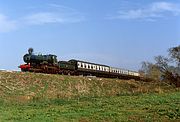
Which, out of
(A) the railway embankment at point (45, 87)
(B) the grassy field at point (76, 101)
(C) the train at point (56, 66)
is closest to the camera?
(B) the grassy field at point (76, 101)

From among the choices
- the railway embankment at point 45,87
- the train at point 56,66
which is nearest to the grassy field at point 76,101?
the railway embankment at point 45,87

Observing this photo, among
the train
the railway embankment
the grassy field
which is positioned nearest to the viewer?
the grassy field

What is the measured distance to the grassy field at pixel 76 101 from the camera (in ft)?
66.1

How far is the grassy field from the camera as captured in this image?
2014cm

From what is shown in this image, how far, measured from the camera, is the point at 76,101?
102ft

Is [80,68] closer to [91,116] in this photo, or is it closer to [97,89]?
[97,89]

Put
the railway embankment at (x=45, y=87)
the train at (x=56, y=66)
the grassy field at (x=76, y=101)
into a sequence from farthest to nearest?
the train at (x=56, y=66) → the railway embankment at (x=45, y=87) → the grassy field at (x=76, y=101)

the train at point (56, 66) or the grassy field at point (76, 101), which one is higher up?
→ the train at point (56, 66)

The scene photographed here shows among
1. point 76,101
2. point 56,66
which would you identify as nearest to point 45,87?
point 76,101

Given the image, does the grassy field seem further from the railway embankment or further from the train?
the train

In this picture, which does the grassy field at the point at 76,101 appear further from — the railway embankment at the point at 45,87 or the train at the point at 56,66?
the train at the point at 56,66

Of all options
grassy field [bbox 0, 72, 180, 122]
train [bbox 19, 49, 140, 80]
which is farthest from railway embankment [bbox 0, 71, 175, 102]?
train [bbox 19, 49, 140, 80]

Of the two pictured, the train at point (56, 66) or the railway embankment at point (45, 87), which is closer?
the railway embankment at point (45, 87)

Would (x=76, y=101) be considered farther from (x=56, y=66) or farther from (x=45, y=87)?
(x=56, y=66)
